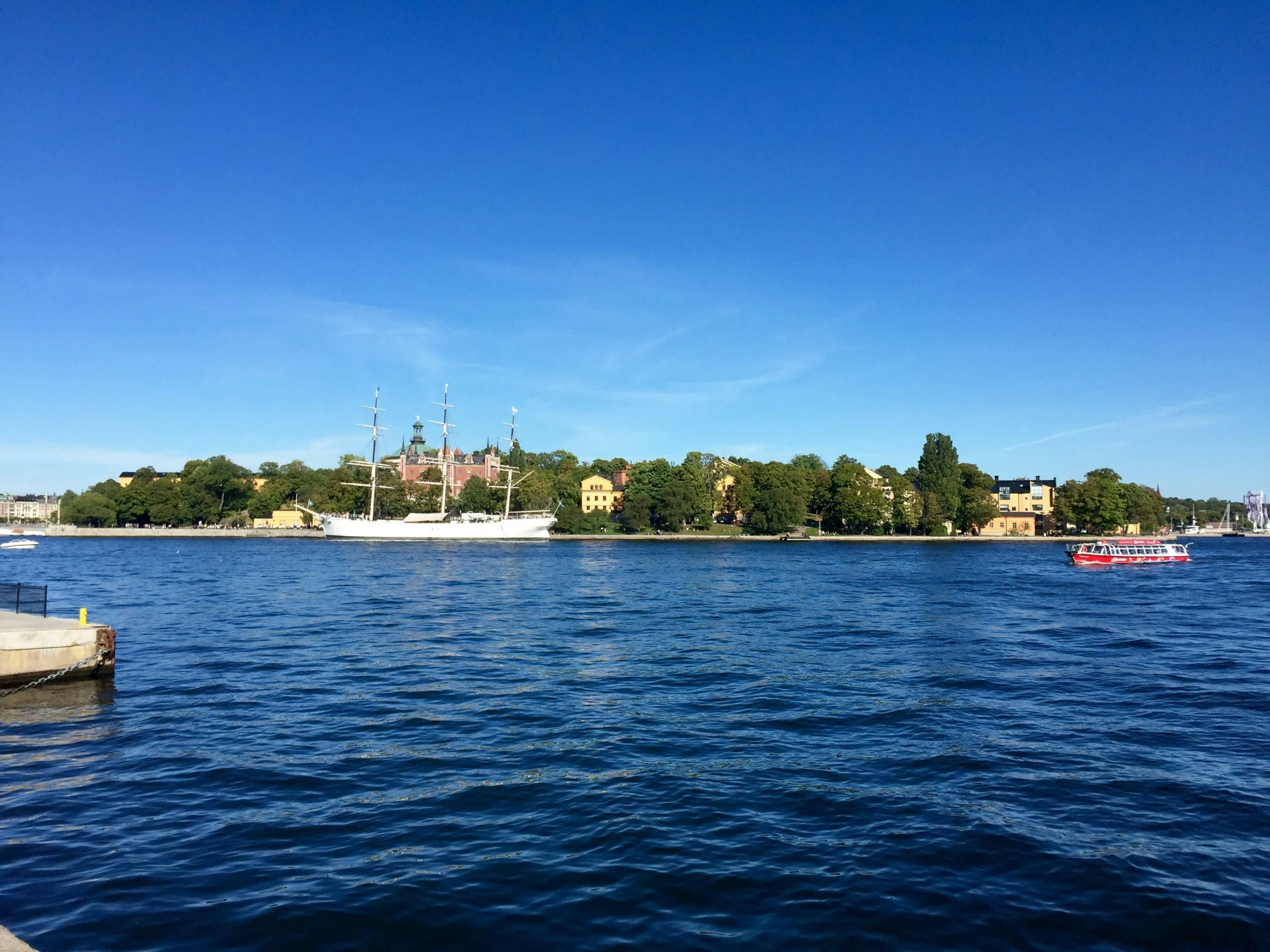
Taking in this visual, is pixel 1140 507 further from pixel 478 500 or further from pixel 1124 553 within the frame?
pixel 478 500

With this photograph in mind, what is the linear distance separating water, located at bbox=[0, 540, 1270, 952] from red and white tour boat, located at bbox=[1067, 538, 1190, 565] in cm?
6020

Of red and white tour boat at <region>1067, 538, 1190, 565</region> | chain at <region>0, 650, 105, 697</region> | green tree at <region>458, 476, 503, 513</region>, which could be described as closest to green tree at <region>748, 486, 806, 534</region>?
green tree at <region>458, 476, 503, 513</region>

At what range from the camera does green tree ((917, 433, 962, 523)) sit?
156 metres

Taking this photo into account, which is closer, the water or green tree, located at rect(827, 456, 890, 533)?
the water

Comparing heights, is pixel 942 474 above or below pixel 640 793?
above

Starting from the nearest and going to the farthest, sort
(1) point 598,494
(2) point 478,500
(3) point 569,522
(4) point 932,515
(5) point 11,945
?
(5) point 11,945 < (4) point 932,515 < (3) point 569,522 < (2) point 478,500 < (1) point 598,494

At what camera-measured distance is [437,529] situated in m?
146

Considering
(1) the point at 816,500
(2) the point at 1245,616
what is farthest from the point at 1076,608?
(1) the point at 816,500

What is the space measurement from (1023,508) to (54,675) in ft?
666

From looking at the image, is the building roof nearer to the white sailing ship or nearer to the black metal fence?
the white sailing ship

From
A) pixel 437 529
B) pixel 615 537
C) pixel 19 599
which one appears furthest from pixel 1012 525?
pixel 19 599

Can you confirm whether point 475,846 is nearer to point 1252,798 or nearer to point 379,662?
point 1252,798

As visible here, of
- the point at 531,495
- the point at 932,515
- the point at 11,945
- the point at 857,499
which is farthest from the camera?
the point at 531,495

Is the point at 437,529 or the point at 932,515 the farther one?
the point at 932,515
